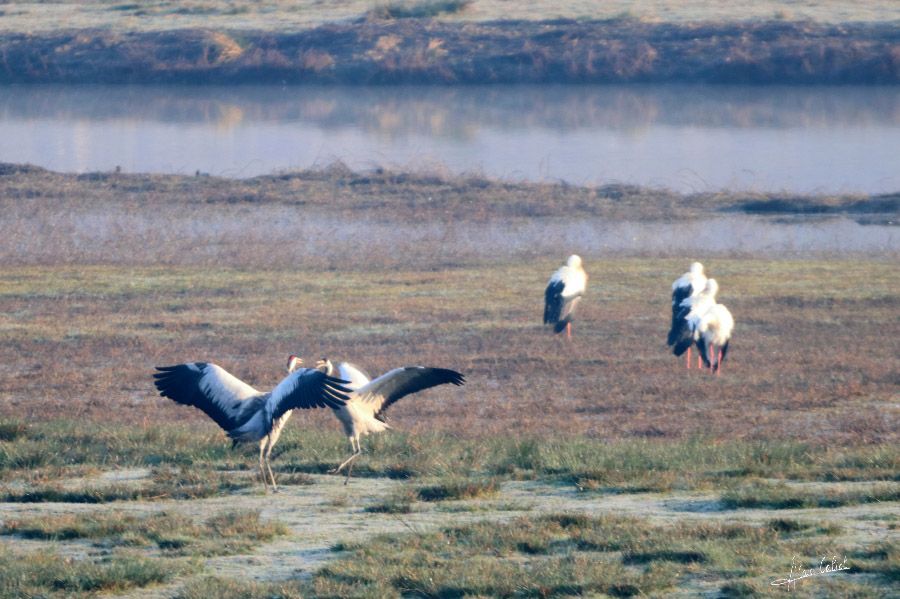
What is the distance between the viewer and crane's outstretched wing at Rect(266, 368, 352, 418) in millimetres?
7035

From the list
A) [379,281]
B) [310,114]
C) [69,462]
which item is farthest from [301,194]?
[69,462]

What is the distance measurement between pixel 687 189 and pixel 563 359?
45.7ft

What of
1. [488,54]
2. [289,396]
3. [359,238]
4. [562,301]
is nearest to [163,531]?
[289,396]

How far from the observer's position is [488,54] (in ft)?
120

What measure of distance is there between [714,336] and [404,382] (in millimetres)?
5077

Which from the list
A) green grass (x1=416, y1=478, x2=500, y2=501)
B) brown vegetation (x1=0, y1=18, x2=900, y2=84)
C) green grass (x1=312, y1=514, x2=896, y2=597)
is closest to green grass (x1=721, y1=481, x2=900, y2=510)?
green grass (x1=312, y1=514, x2=896, y2=597)

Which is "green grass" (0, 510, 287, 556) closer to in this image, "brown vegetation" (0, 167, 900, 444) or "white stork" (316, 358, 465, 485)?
"white stork" (316, 358, 465, 485)

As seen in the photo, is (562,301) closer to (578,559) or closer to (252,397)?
(252,397)

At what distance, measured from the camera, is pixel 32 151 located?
30.3 meters

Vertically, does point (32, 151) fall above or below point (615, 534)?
above

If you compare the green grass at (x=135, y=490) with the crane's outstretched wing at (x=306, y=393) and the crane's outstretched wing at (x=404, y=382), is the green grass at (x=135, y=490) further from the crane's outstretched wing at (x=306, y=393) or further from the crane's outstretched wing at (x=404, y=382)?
the crane's outstretched wing at (x=404, y=382)

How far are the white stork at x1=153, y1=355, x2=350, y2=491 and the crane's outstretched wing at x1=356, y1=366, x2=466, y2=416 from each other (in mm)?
215

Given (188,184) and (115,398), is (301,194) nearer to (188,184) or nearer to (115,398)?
(188,184)

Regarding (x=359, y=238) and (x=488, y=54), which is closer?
(x=359, y=238)
